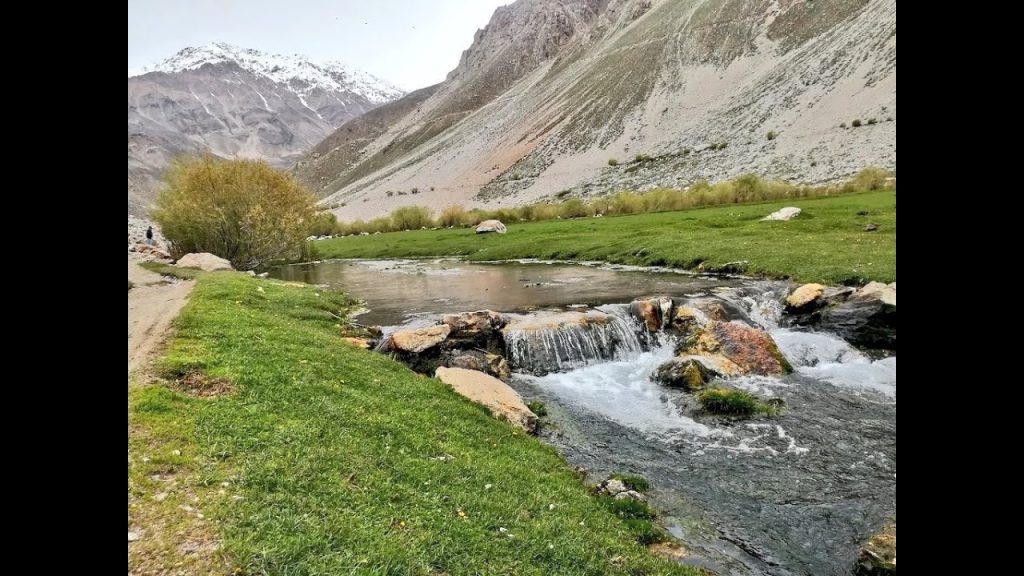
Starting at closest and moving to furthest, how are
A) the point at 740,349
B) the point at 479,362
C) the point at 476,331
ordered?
the point at 740,349 → the point at 479,362 → the point at 476,331

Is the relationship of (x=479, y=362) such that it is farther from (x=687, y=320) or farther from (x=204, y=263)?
(x=204, y=263)

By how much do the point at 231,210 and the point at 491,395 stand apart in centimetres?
3344

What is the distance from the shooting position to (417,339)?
59.9 feet

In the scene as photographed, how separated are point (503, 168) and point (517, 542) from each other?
163 m

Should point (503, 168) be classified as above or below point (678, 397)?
above

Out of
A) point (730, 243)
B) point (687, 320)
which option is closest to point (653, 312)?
point (687, 320)

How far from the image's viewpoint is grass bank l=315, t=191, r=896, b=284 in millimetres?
28250

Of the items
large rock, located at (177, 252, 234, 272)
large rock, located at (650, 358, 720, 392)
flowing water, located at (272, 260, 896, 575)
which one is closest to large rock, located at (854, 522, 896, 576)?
flowing water, located at (272, 260, 896, 575)

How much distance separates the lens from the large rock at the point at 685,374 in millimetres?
15867

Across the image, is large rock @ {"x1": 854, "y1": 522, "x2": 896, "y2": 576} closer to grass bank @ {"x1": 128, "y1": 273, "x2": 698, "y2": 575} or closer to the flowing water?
the flowing water

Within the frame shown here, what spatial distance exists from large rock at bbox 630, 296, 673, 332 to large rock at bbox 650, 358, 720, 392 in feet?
14.7
